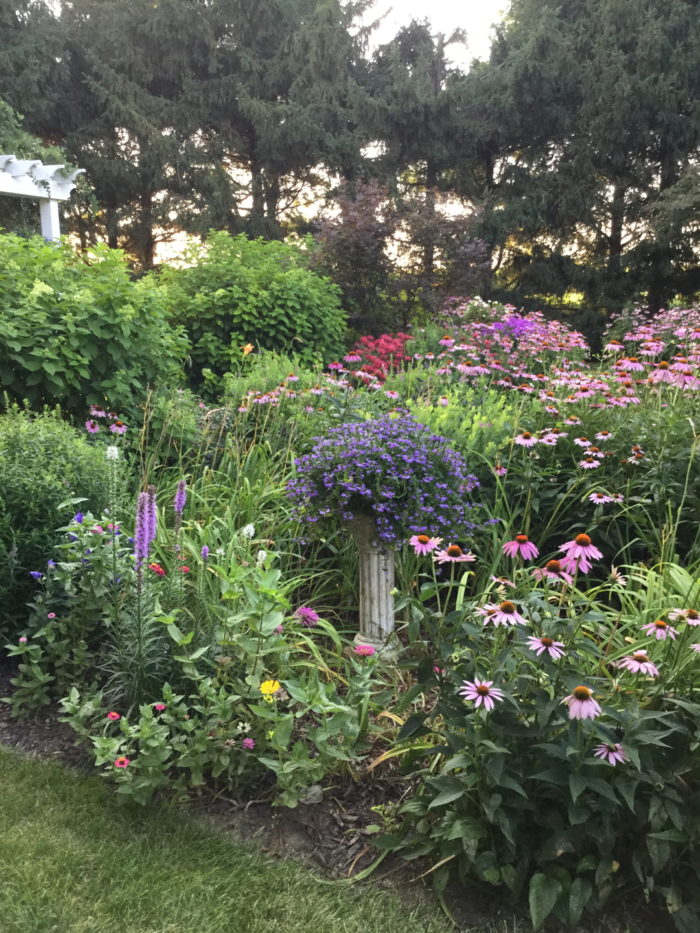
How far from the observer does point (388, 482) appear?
2.42 m

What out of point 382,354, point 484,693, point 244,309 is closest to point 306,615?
point 484,693

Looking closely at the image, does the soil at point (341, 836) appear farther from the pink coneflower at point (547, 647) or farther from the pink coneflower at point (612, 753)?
the pink coneflower at point (547, 647)

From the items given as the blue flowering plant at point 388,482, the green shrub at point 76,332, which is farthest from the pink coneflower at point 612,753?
the green shrub at point 76,332

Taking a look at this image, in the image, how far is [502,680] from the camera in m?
1.75

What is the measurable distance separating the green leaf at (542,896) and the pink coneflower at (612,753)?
11.7 inches

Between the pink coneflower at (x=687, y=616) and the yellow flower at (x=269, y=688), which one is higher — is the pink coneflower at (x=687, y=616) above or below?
above

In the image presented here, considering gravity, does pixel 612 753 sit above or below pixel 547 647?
below

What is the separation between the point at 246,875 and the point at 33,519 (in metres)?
1.51

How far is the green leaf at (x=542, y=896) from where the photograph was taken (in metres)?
1.46

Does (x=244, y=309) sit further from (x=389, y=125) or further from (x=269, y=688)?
(x=389, y=125)

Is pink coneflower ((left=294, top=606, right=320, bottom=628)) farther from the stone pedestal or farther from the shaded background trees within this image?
the shaded background trees

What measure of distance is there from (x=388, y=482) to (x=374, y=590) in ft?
1.34

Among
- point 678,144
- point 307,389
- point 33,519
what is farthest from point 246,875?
point 678,144

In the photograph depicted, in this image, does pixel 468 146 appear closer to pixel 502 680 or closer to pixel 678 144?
pixel 678 144
